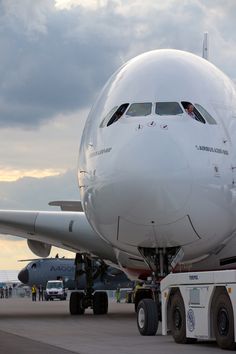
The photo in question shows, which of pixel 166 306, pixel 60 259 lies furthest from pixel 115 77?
pixel 60 259

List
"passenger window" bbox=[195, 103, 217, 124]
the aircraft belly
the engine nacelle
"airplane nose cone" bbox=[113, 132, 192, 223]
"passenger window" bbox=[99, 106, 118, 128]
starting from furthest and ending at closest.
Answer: the engine nacelle
"passenger window" bbox=[99, 106, 118, 128]
"passenger window" bbox=[195, 103, 217, 124]
the aircraft belly
"airplane nose cone" bbox=[113, 132, 192, 223]

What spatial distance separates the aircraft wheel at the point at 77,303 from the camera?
23550 mm

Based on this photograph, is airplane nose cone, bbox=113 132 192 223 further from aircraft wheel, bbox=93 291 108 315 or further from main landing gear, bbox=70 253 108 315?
aircraft wheel, bbox=93 291 108 315

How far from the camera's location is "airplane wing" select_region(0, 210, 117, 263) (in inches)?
821

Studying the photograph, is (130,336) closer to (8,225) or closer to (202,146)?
(202,146)

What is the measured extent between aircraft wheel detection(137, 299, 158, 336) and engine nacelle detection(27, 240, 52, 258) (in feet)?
33.2

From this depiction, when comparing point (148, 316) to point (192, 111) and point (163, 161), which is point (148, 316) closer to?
point (163, 161)

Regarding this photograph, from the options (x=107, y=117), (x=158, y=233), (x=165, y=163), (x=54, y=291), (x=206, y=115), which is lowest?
(x=54, y=291)

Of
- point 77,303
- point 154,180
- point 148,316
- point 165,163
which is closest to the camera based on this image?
point 154,180

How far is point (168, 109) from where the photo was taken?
47.9ft

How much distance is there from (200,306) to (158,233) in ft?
5.19

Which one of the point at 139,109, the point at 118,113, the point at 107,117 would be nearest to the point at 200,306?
the point at 139,109

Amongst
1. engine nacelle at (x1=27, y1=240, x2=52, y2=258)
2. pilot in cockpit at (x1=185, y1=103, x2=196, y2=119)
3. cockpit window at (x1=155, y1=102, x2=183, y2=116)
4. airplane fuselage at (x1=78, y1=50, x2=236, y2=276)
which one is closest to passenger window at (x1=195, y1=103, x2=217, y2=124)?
airplane fuselage at (x1=78, y1=50, x2=236, y2=276)

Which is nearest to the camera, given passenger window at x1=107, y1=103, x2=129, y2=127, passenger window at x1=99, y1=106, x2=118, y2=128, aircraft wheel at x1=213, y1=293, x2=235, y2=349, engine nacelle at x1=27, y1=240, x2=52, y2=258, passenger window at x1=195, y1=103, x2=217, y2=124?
aircraft wheel at x1=213, y1=293, x2=235, y2=349
